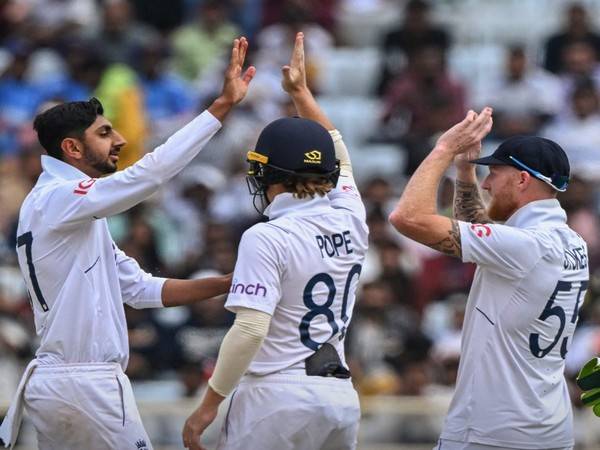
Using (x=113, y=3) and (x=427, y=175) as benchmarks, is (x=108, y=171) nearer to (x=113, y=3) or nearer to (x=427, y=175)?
(x=427, y=175)

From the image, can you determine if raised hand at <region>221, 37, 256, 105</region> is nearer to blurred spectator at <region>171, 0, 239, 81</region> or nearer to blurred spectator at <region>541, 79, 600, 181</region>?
blurred spectator at <region>541, 79, 600, 181</region>

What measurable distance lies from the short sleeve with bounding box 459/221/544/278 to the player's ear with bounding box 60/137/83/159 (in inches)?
72.4

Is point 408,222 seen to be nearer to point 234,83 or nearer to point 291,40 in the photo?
point 234,83

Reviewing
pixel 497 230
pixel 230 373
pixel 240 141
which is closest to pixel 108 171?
pixel 230 373

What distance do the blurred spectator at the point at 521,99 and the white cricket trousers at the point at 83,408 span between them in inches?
329

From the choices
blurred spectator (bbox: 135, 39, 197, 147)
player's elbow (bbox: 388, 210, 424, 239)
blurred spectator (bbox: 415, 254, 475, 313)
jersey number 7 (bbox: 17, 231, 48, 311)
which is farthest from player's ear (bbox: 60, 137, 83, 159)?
blurred spectator (bbox: 135, 39, 197, 147)

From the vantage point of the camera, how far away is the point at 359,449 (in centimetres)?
1177

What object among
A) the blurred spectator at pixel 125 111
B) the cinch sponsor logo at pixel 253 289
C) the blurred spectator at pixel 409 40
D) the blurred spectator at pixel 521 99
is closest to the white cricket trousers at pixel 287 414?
the cinch sponsor logo at pixel 253 289

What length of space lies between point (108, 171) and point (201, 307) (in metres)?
5.20

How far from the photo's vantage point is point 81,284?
23.0 ft

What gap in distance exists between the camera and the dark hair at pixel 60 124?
23.7ft

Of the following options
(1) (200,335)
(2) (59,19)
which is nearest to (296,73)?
(1) (200,335)

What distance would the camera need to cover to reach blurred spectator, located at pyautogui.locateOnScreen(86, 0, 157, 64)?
16.4m

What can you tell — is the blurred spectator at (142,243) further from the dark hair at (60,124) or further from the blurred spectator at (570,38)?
the dark hair at (60,124)
